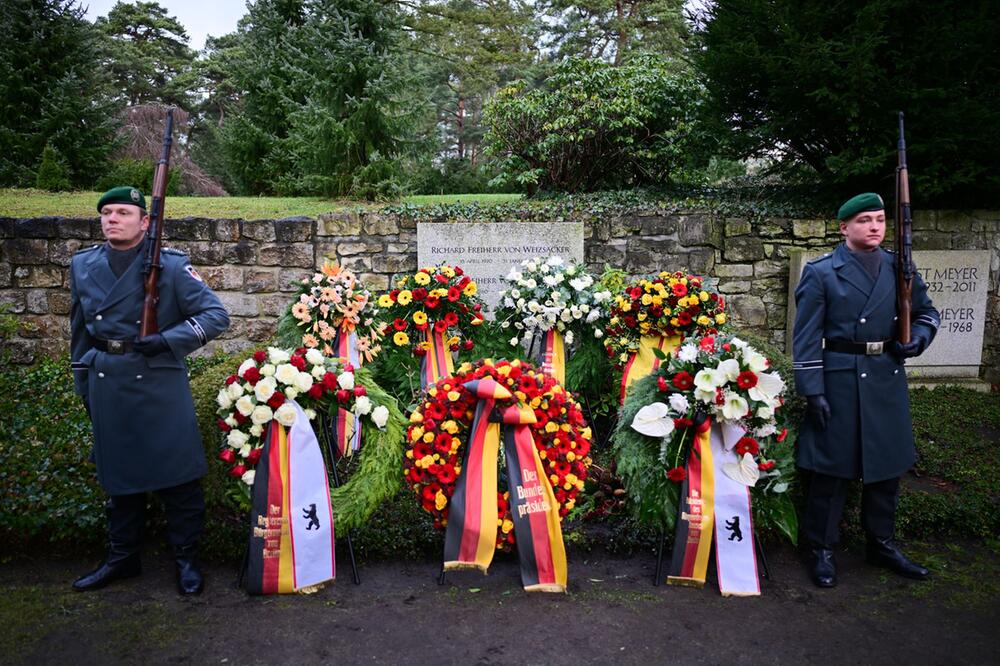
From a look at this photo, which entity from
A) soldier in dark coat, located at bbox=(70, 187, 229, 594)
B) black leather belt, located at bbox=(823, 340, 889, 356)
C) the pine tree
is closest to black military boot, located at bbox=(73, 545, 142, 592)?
soldier in dark coat, located at bbox=(70, 187, 229, 594)

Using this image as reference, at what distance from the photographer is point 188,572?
3.58 meters

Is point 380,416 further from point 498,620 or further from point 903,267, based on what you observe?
point 903,267

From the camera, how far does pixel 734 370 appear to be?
361 cm

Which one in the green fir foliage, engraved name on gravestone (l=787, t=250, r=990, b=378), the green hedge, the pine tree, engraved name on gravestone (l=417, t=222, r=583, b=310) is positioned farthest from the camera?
the pine tree

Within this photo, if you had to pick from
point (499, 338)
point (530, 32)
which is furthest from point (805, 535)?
point (530, 32)

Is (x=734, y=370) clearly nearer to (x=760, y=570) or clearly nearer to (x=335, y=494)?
(x=760, y=570)

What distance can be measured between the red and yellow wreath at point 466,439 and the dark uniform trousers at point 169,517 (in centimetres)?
110

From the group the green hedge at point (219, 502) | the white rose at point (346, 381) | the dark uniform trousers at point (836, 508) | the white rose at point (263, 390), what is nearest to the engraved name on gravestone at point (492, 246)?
the green hedge at point (219, 502)

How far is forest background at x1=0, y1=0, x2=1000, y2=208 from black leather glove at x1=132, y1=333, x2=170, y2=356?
618 centimetres

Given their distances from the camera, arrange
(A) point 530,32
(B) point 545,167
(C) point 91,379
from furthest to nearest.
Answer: (A) point 530,32
(B) point 545,167
(C) point 91,379

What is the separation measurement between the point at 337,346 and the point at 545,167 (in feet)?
14.9

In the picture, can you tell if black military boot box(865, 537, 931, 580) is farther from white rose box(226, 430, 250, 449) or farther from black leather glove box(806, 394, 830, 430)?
white rose box(226, 430, 250, 449)

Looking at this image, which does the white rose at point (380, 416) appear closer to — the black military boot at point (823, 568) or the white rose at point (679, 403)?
the white rose at point (679, 403)

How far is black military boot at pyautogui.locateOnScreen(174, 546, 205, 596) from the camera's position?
354 centimetres
